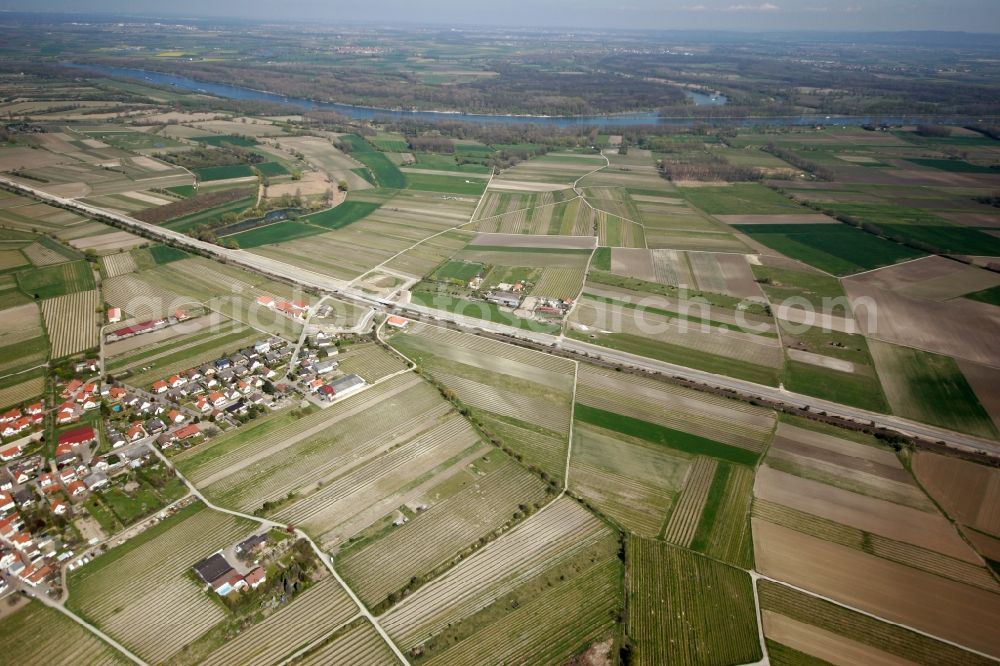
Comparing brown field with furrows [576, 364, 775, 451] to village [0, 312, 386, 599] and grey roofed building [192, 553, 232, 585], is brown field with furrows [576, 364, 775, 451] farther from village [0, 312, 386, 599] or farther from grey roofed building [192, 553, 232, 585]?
grey roofed building [192, 553, 232, 585]

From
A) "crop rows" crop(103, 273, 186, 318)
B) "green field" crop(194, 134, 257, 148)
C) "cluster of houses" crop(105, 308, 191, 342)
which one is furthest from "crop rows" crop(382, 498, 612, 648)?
"green field" crop(194, 134, 257, 148)

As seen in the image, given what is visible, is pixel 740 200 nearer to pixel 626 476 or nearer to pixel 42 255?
pixel 626 476

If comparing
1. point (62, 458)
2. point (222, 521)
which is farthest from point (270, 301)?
point (222, 521)

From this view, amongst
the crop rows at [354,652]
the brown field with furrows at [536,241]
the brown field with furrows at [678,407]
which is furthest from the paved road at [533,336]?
the crop rows at [354,652]

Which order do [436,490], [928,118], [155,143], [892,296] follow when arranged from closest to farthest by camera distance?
[436,490], [892,296], [155,143], [928,118]

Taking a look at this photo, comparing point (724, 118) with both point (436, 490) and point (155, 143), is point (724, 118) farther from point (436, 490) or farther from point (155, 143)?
point (436, 490)

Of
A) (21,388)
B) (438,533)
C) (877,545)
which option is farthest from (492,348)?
(21,388)
